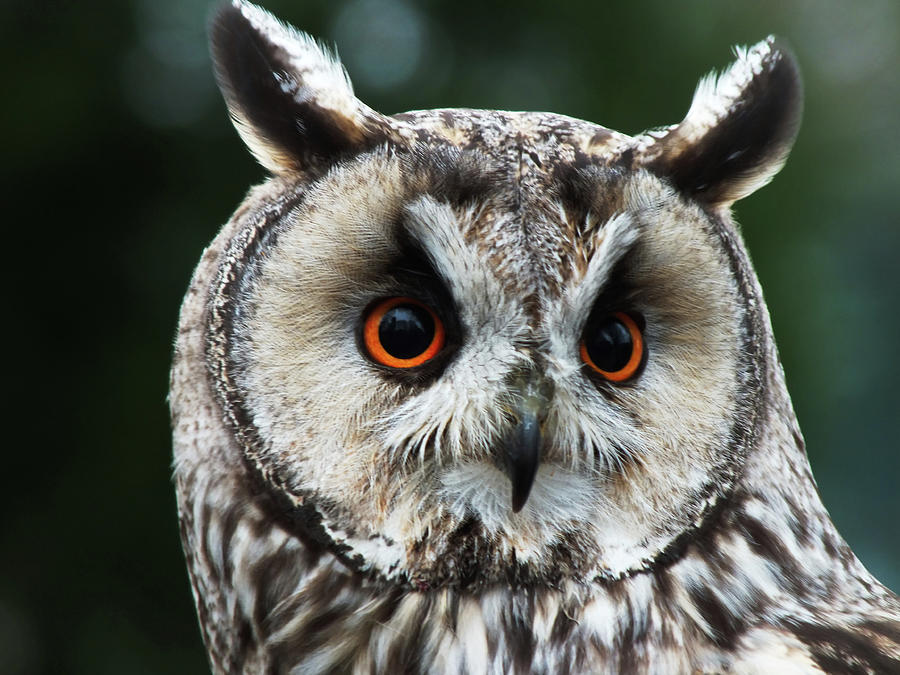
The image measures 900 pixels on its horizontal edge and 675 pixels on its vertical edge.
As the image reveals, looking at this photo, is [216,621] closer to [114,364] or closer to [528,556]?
[528,556]

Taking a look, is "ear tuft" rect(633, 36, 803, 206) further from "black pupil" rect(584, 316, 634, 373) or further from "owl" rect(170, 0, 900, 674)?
"black pupil" rect(584, 316, 634, 373)

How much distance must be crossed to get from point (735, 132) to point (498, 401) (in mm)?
631

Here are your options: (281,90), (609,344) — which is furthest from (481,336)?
(281,90)

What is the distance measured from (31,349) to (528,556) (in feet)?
13.9

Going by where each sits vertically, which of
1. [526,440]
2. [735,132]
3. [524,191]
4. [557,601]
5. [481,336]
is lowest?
[557,601]

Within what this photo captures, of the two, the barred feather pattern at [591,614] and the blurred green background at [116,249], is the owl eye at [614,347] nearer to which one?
the barred feather pattern at [591,614]

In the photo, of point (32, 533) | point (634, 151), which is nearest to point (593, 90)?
point (32, 533)

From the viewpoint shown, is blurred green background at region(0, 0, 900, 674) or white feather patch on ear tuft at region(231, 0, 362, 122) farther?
blurred green background at region(0, 0, 900, 674)

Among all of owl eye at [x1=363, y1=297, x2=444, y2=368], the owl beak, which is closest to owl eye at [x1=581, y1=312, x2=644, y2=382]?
the owl beak

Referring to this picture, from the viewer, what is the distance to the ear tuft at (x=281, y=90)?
4.77 ft

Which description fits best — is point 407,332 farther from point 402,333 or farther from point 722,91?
point 722,91

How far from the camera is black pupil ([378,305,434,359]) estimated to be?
1368 mm

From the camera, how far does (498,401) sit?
133 cm

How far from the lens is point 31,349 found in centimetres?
491
